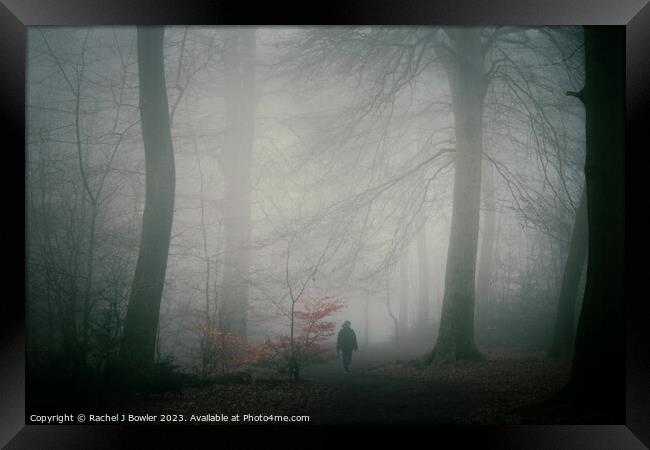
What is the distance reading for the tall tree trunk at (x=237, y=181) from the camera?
5668 millimetres

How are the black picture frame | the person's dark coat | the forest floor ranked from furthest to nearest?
the person's dark coat, the forest floor, the black picture frame

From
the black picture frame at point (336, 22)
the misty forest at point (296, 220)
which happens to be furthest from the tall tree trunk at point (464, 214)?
the black picture frame at point (336, 22)

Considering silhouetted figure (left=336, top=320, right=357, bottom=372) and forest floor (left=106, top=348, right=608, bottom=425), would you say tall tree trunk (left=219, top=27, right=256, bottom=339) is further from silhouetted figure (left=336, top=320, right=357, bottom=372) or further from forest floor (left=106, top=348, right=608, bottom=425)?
silhouetted figure (left=336, top=320, right=357, bottom=372)

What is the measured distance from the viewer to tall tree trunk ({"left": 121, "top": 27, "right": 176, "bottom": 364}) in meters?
5.68

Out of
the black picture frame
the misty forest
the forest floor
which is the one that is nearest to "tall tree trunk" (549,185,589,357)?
the misty forest

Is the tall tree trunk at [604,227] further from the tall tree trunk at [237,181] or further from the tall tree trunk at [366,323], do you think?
the tall tree trunk at [237,181]

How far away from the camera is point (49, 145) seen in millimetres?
5641

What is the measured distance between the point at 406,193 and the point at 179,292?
136 inches

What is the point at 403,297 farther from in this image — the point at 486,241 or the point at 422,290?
the point at 486,241

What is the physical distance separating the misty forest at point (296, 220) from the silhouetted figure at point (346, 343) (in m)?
0.06

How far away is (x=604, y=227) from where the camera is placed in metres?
5.50

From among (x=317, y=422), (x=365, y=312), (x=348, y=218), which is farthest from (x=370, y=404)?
(x=348, y=218)

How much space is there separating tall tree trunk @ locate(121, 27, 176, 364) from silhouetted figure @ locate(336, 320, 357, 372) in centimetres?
256

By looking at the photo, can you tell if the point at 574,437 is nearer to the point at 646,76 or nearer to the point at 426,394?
the point at 426,394
